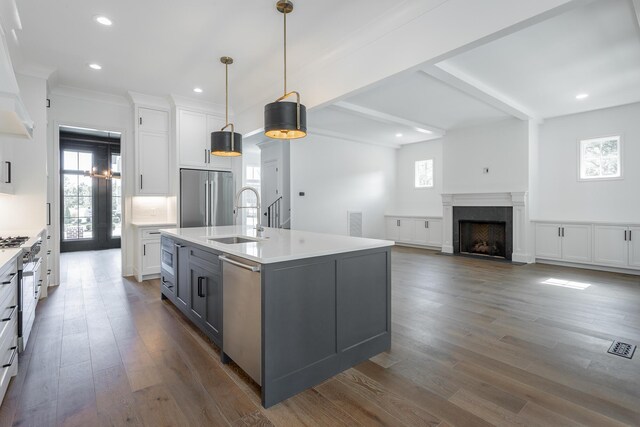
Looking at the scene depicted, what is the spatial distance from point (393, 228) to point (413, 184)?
55.8 inches

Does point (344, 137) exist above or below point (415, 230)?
above

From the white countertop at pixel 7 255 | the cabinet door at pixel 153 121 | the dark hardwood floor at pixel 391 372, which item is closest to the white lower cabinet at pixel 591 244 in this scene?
the dark hardwood floor at pixel 391 372

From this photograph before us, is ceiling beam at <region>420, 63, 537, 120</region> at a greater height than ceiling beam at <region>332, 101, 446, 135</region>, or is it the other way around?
ceiling beam at <region>332, 101, 446, 135</region>

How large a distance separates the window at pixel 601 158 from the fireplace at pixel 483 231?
4.86 feet

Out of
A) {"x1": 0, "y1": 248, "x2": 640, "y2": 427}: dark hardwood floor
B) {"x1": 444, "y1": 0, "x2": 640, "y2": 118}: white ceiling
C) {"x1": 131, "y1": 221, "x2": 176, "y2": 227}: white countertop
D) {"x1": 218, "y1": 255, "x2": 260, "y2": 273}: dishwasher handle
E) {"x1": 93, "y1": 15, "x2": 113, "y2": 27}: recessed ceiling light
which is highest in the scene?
{"x1": 93, "y1": 15, "x2": 113, "y2": 27}: recessed ceiling light

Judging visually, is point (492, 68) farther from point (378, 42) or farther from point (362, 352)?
point (362, 352)

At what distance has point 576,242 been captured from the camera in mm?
5773

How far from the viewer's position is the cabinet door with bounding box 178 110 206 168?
5.32 metres

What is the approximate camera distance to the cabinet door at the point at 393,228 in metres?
8.98

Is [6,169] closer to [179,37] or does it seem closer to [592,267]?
[179,37]

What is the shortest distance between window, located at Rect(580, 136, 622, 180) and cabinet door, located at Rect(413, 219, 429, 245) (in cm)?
330

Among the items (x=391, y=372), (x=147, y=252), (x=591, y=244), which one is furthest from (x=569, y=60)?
(x=147, y=252)

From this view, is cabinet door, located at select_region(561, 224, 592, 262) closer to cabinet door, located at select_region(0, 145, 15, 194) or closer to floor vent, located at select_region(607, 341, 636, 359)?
floor vent, located at select_region(607, 341, 636, 359)

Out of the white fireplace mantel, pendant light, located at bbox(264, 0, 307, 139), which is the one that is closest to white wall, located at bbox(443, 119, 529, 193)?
the white fireplace mantel
